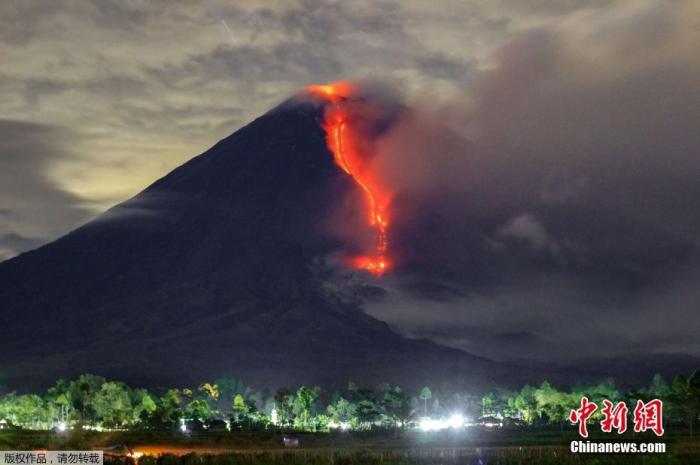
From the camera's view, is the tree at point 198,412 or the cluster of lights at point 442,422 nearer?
the tree at point 198,412

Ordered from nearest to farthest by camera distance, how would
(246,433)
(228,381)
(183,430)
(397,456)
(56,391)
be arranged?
(397,456), (246,433), (183,430), (56,391), (228,381)

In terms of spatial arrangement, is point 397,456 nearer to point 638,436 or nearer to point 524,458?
point 524,458

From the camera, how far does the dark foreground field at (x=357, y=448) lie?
68.3 metres

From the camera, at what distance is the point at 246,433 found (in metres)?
113

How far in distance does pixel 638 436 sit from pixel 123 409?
236ft

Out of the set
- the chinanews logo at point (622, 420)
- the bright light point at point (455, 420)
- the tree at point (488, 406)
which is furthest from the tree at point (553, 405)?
the chinanews logo at point (622, 420)

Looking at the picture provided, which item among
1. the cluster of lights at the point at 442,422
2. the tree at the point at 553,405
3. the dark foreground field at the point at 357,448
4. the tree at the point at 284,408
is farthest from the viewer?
the tree at the point at 284,408

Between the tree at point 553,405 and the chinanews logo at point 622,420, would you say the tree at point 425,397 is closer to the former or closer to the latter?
the tree at point 553,405

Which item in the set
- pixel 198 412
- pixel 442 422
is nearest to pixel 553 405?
pixel 442 422

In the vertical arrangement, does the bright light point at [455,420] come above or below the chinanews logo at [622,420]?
below

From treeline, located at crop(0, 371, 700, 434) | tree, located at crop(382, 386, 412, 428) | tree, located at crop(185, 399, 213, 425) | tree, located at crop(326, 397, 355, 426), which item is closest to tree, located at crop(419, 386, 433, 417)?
treeline, located at crop(0, 371, 700, 434)

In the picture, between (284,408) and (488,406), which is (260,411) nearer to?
(284,408)

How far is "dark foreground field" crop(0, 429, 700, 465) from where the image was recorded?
6831 cm

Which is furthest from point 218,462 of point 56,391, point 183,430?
point 56,391
